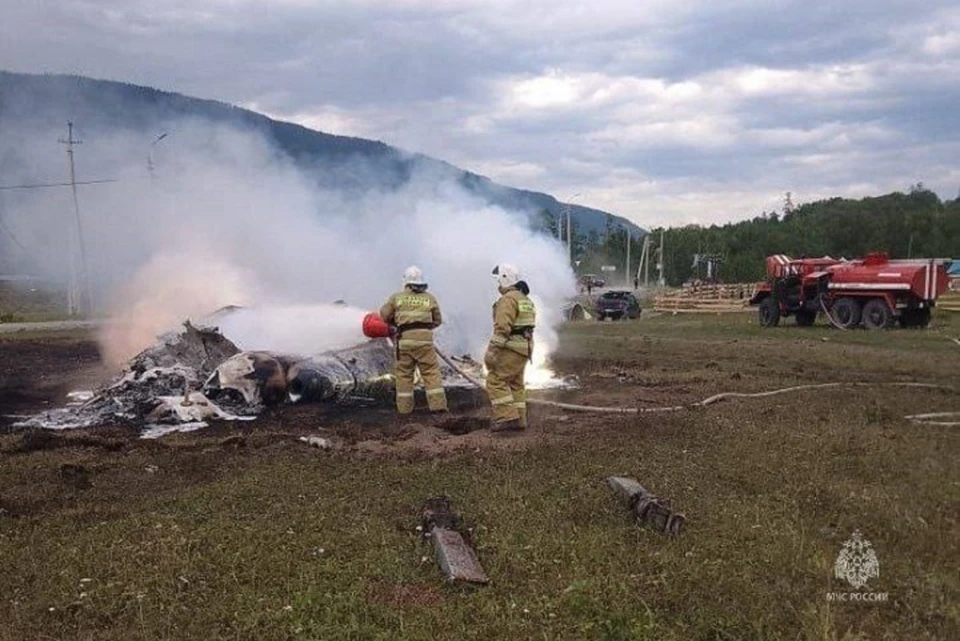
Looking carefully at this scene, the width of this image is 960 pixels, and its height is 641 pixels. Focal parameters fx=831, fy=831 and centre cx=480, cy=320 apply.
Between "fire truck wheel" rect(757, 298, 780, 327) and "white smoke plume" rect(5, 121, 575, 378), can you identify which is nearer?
"white smoke plume" rect(5, 121, 575, 378)

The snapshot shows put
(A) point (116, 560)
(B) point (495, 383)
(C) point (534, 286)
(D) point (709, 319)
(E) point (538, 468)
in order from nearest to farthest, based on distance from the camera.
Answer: (A) point (116, 560)
(E) point (538, 468)
(B) point (495, 383)
(C) point (534, 286)
(D) point (709, 319)

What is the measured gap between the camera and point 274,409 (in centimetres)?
1155

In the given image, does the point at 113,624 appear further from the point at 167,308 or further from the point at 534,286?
the point at 167,308

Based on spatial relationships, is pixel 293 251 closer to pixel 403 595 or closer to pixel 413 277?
pixel 413 277

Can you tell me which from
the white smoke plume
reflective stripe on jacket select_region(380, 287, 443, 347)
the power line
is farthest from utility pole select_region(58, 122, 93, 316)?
reflective stripe on jacket select_region(380, 287, 443, 347)

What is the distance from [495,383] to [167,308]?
356 inches

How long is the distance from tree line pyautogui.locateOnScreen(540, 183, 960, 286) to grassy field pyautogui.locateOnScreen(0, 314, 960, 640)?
48287 mm

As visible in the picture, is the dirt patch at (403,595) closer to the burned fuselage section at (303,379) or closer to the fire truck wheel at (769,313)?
the burned fuselage section at (303,379)

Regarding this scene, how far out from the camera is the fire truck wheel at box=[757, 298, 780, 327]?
25750mm

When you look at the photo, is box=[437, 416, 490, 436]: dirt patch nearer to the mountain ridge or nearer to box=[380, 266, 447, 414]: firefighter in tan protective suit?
box=[380, 266, 447, 414]: firefighter in tan protective suit

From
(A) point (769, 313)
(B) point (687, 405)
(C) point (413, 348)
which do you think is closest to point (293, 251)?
(C) point (413, 348)

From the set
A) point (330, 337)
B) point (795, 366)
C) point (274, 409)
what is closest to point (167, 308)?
point (330, 337)

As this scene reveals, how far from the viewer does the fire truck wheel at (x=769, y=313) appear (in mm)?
25750

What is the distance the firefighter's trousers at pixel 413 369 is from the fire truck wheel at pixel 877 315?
54.6ft
